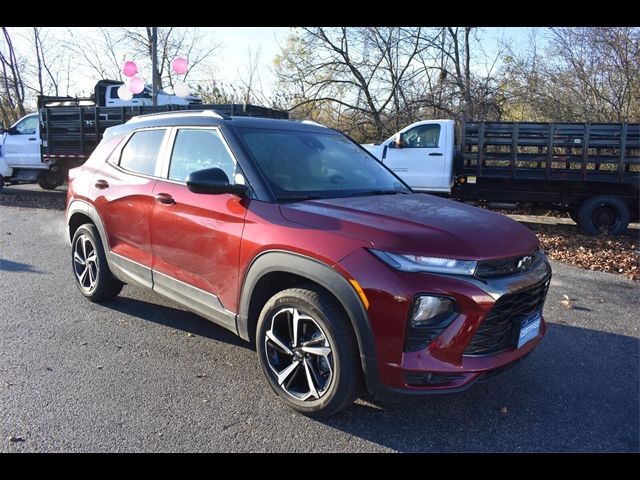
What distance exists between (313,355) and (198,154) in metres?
1.81

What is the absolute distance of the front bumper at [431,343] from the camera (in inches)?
95.6

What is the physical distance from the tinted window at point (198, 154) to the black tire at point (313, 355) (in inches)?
40.5

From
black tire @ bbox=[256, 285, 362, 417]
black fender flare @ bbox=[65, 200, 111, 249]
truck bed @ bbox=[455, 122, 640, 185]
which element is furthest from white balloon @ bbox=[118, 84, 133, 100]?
black tire @ bbox=[256, 285, 362, 417]

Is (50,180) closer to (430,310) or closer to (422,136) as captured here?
(422,136)

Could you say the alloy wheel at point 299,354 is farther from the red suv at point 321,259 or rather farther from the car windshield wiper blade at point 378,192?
the car windshield wiper blade at point 378,192

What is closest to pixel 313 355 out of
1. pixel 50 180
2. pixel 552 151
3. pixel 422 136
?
pixel 552 151

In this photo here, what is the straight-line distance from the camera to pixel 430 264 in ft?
8.11

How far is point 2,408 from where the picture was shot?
295 cm

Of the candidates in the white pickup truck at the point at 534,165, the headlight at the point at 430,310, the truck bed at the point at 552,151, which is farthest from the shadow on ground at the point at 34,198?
the headlight at the point at 430,310
